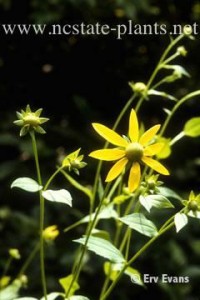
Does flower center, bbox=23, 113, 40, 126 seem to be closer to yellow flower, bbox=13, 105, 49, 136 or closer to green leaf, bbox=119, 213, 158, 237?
yellow flower, bbox=13, 105, 49, 136

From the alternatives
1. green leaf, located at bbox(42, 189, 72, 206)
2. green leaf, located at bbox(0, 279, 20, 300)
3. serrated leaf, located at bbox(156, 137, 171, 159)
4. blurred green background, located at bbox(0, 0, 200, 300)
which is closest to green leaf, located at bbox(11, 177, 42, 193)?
green leaf, located at bbox(42, 189, 72, 206)

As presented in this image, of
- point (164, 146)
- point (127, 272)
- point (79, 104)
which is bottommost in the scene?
point (127, 272)

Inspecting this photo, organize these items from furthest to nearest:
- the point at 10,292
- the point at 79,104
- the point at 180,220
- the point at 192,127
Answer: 1. the point at 79,104
2. the point at 10,292
3. the point at 192,127
4. the point at 180,220

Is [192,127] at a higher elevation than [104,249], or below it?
higher

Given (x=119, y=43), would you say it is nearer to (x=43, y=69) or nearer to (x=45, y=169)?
(x=43, y=69)

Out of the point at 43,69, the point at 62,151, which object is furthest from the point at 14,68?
the point at 62,151

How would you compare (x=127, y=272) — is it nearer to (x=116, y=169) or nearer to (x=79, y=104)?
(x=116, y=169)

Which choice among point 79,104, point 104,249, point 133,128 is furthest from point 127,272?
point 79,104

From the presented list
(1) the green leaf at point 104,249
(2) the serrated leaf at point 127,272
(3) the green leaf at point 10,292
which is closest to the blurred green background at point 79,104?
(3) the green leaf at point 10,292

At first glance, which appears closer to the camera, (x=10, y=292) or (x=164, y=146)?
(x=164, y=146)
